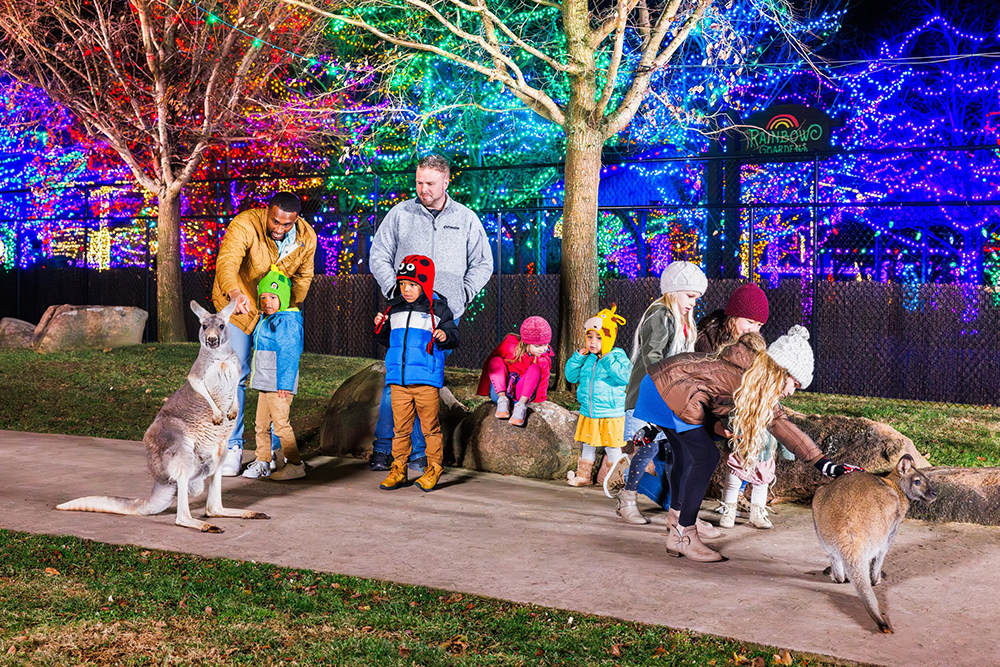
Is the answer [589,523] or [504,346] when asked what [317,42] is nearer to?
[504,346]

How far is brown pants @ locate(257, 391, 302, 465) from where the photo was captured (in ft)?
21.5

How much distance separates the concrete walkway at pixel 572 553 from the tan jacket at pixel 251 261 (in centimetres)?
129

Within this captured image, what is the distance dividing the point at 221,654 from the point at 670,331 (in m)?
3.28

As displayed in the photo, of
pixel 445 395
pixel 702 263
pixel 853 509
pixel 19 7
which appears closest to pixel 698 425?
pixel 853 509

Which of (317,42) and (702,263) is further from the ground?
(317,42)

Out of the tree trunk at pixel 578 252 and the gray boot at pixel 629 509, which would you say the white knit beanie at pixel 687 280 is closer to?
the gray boot at pixel 629 509

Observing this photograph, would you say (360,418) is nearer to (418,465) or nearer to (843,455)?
(418,465)

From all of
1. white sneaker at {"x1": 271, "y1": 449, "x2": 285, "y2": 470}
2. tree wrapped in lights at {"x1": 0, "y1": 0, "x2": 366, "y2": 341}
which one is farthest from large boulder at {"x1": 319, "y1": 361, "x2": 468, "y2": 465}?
tree wrapped in lights at {"x1": 0, "y1": 0, "x2": 366, "y2": 341}

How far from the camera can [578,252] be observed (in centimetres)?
1080

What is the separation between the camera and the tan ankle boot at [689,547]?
15.7 ft

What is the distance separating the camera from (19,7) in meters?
15.9

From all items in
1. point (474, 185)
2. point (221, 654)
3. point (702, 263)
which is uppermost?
point (474, 185)

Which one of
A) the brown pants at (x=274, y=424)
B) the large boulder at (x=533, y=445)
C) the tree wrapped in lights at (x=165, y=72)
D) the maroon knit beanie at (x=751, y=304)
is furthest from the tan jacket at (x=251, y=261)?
the tree wrapped in lights at (x=165, y=72)

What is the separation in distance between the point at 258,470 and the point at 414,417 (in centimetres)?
121
